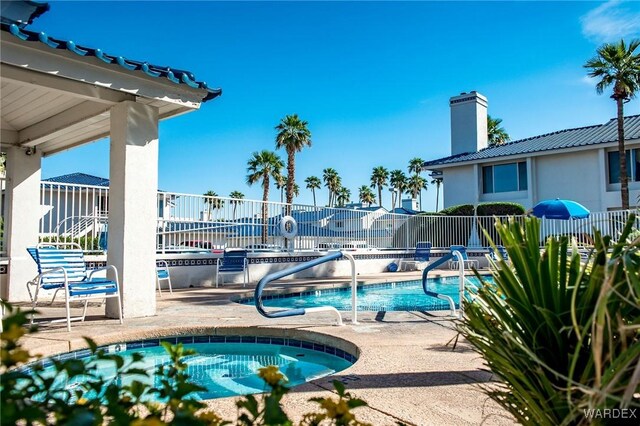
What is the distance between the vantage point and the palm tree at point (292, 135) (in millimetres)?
33719

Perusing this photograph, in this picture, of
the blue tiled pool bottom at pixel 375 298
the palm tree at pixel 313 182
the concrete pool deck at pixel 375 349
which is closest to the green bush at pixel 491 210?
the blue tiled pool bottom at pixel 375 298

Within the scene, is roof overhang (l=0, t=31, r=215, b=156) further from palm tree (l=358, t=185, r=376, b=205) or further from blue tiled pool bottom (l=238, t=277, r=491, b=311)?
palm tree (l=358, t=185, r=376, b=205)

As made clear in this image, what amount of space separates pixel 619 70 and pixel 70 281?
21.5m

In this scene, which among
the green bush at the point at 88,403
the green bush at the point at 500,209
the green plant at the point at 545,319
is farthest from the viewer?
the green bush at the point at 500,209

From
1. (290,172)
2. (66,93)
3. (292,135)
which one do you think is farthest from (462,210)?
(66,93)

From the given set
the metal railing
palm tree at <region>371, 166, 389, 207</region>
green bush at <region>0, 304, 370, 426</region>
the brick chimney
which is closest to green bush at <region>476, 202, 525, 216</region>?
the brick chimney

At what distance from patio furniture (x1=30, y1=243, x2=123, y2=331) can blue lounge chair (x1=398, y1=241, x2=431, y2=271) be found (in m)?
13.5

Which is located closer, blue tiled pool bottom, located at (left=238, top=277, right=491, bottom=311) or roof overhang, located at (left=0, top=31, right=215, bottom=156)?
roof overhang, located at (left=0, top=31, right=215, bottom=156)

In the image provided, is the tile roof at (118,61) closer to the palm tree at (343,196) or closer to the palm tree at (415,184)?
the palm tree at (415,184)

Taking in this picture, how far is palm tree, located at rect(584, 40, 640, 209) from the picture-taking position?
18938mm

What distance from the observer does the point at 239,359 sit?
5066mm

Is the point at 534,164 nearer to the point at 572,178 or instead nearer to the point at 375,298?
the point at 572,178

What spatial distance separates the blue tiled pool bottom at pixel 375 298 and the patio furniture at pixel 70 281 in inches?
136

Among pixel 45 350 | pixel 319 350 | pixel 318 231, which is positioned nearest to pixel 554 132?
pixel 318 231
